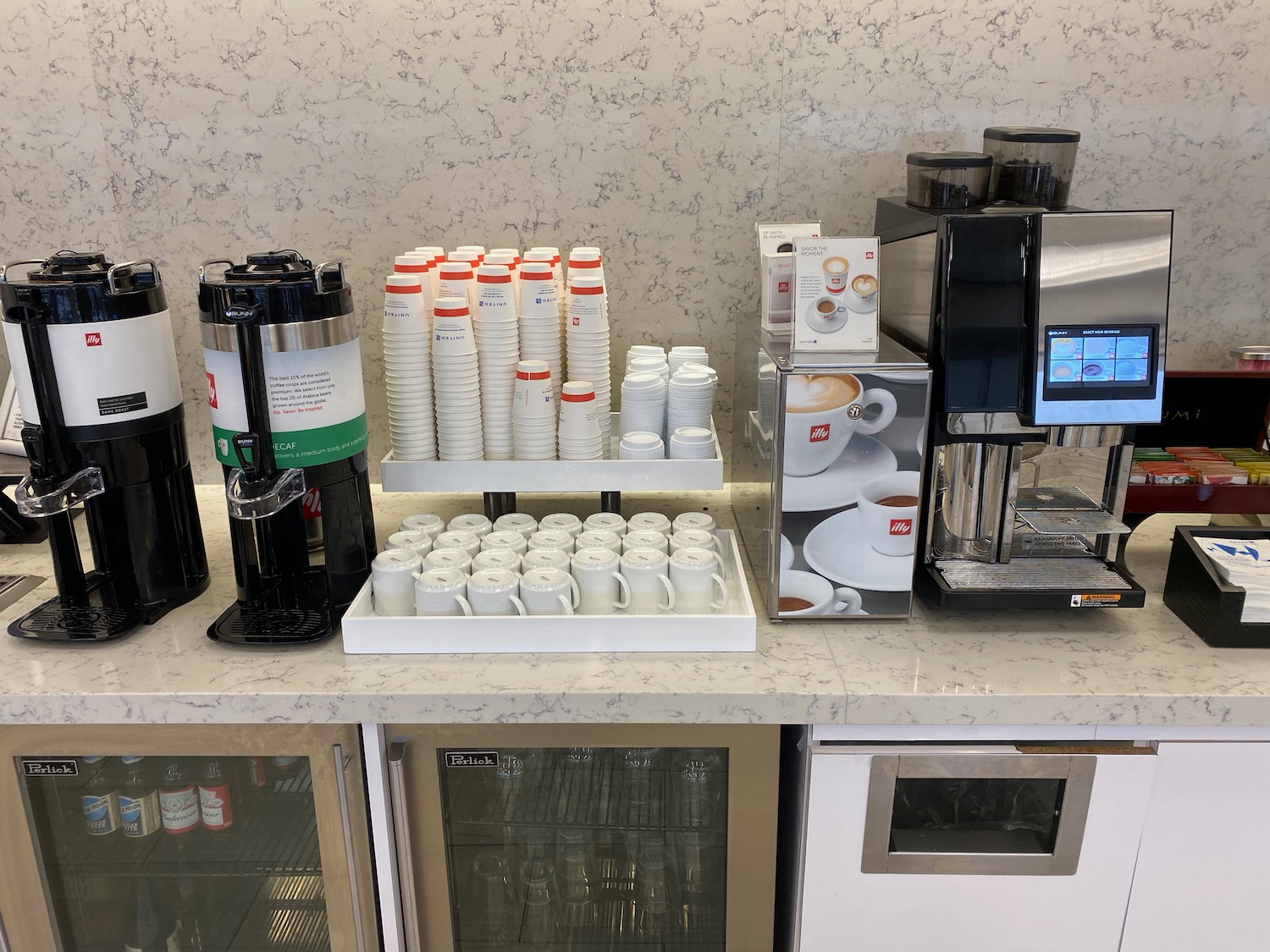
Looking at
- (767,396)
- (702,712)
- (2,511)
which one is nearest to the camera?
(702,712)

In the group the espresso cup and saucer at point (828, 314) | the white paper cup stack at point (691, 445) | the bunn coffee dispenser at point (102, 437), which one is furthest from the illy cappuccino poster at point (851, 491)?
the bunn coffee dispenser at point (102, 437)

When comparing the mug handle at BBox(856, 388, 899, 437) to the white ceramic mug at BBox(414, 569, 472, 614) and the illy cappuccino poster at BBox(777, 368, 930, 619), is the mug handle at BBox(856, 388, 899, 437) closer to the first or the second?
the illy cappuccino poster at BBox(777, 368, 930, 619)

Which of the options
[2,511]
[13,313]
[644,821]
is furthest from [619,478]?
[2,511]

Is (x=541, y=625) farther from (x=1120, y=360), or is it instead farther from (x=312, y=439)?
(x=1120, y=360)

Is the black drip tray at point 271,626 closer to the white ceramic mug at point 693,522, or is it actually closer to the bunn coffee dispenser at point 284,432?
the bunn coffee dispenser at point 284,432

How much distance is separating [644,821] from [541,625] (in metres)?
0.37

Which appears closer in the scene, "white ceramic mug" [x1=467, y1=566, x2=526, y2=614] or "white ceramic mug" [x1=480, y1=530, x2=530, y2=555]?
"white ceramic mug" [x1=467, y1=566, x2=526, y2=614]

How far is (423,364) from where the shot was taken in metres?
1.51

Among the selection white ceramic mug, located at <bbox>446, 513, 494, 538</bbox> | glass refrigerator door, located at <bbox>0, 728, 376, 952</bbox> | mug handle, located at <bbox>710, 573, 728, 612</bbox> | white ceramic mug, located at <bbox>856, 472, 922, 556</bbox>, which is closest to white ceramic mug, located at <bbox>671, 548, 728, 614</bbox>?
mug handle, located at <bbox>710, 573, 728, 612</bbox>

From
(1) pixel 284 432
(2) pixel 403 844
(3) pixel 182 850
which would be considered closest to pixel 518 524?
(1) pixel 284 432

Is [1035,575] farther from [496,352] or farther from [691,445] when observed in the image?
[496,352]

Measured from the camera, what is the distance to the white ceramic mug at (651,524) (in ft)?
4.99

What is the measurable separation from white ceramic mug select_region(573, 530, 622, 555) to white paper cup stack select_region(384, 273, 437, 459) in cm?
29

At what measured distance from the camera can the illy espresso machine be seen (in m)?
1.24
